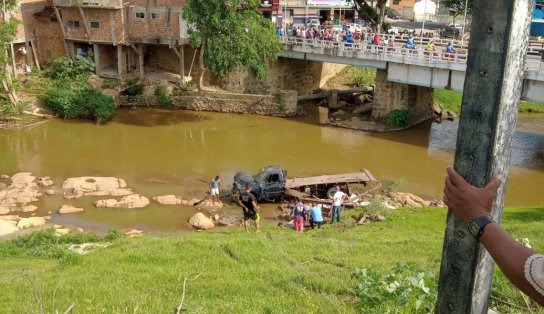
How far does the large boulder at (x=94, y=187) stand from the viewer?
67.3ft

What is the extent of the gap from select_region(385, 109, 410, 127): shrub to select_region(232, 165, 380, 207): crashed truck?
10.7 meters

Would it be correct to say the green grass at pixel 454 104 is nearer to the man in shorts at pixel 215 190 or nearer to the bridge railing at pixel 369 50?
the bridge railing at pixel 369 50

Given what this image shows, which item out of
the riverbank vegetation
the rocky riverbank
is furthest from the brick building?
the rocky riverbank

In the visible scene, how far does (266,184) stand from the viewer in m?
19.5

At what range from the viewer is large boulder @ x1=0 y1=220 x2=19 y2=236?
53.6 ft

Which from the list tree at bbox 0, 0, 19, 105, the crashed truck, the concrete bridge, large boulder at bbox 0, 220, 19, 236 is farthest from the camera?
tree at bbox 0, 0, 19, 105

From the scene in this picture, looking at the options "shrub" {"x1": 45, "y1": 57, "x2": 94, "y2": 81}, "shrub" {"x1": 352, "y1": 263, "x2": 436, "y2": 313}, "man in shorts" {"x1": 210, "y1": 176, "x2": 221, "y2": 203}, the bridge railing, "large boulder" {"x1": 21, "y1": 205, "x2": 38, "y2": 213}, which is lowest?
"large boulder" {"x1": 21, "y1": 205, "x2": 38, "y2": 213}

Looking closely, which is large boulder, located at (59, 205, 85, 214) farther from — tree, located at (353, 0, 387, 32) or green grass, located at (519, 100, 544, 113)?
green grass, located at (519, 100, 544, 113)

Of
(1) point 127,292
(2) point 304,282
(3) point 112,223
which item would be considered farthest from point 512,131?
(3) point 112,223

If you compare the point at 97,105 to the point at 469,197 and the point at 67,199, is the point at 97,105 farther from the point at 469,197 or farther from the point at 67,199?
the point at 469,197

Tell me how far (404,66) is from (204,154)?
1175 cm

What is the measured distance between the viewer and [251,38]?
29.1 meters

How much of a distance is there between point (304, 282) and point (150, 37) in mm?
28307

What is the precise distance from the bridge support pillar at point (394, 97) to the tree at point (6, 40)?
64.0 ft
